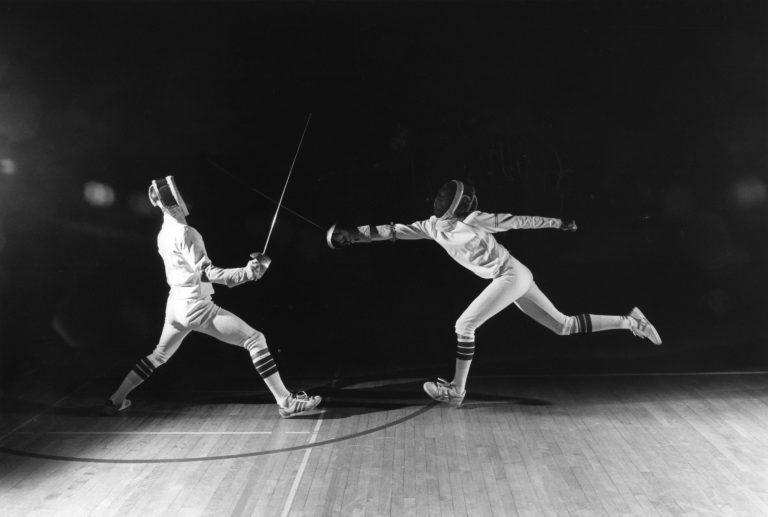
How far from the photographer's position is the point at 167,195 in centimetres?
464

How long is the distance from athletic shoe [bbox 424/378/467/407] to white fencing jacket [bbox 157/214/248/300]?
1.32m

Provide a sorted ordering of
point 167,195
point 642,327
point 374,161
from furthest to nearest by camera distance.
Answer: point 374,161
point 642,327
point 167,195

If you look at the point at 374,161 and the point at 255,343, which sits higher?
the point at 374,161

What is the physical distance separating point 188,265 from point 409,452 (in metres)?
1.68

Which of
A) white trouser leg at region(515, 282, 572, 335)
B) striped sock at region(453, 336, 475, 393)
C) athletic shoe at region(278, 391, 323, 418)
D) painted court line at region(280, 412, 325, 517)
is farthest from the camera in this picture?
white trouser leg at region(515, 282, 572, 335)

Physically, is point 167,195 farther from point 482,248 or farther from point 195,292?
→ point 482,248

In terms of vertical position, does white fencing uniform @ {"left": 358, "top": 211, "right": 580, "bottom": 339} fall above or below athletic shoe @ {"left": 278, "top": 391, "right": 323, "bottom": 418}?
above

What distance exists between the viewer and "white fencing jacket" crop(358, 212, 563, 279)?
4852 millimetres

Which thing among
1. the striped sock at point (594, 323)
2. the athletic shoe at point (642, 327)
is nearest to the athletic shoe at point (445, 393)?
the striped sock at point (594, 323)

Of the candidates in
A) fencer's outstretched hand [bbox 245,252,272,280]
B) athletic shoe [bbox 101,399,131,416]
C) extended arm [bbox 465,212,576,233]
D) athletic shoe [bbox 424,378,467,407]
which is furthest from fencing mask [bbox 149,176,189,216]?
athletic shoe [bbox 424,378,467,407]

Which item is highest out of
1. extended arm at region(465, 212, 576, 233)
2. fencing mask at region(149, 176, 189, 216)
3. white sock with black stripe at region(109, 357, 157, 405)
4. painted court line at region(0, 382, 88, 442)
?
fencing mask at region(149, 176, 189, 216)

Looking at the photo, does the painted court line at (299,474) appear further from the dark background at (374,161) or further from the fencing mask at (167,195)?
the fencing mask at (167,195)

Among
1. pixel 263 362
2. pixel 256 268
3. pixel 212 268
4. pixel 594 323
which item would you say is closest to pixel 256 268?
pixel 256 268

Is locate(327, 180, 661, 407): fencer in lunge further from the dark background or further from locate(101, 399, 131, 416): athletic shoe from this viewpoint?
locate(101, 399, 131, 416): athletic shoe
